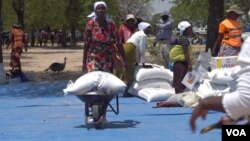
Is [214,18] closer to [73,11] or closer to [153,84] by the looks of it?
[153,84]

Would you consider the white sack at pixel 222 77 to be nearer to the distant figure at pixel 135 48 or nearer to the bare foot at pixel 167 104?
the bare foot at pixel 167 104

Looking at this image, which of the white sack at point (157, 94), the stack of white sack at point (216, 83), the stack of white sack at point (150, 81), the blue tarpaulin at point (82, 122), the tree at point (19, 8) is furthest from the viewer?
the tree at point (19, 8)

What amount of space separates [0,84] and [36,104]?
3891 millimetres

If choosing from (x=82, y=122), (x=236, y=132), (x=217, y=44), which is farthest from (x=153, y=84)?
(x=236, y=132)

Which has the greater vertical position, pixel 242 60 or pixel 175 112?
pixel 242 60

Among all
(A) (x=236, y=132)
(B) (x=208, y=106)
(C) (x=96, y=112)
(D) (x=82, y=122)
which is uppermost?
(B) (x=208, y=106)

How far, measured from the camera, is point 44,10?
4325cm

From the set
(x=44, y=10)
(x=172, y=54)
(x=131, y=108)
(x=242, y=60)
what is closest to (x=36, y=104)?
(x=131, y=108)

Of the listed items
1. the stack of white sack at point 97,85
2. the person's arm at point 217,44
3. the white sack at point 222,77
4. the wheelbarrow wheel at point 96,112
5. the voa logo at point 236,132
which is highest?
the voa logo at point 236,132

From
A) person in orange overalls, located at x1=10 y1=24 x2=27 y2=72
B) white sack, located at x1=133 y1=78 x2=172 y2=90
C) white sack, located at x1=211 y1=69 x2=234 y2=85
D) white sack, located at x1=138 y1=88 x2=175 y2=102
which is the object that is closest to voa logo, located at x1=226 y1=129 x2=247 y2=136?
white sack, located at x1=211 y1=69 x2=234 y2=85

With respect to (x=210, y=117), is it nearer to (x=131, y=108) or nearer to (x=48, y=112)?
(x=131, y=108)

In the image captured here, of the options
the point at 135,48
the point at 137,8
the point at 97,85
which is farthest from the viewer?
the point at 137,8

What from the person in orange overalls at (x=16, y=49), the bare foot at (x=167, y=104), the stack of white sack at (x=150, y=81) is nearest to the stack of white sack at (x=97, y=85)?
the bare foot at (x=167, y=104)

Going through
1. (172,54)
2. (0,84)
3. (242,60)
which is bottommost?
(0,84)
